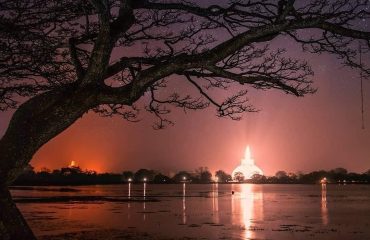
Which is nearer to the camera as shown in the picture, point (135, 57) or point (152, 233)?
point (135, 57)

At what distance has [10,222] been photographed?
26.1 ft

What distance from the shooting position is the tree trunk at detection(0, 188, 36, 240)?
7.85m

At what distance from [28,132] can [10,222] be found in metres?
1.41

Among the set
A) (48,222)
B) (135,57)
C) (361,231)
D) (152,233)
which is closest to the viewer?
(135,57)

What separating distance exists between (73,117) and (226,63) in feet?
10.2

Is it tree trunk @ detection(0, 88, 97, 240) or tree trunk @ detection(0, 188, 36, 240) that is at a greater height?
tree trunk @ detection(0, 88, 97, 240)

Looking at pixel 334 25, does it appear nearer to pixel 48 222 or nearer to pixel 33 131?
pixel 33 131

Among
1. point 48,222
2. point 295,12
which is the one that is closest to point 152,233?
point 48,222

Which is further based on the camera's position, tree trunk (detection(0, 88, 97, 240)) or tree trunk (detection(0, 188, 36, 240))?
tree trunk (detection(0, 88, 97, 240))

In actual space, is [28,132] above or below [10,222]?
above

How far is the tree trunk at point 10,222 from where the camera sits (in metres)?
7.85

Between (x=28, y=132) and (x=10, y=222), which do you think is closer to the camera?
(x=10, y=222)

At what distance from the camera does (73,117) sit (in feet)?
27.6

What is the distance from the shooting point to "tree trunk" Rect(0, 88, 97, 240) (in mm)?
8023
